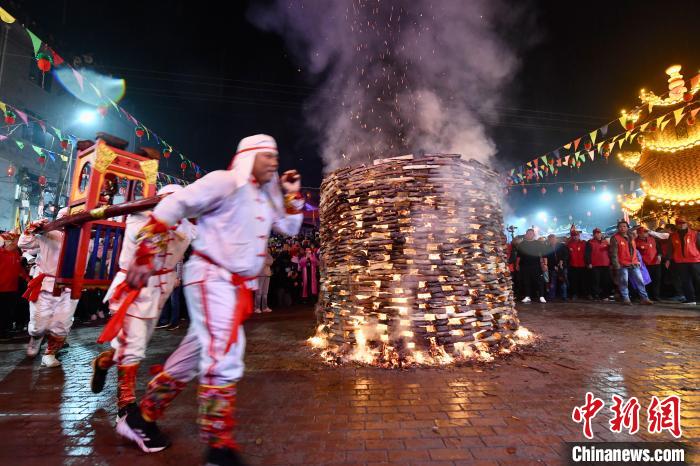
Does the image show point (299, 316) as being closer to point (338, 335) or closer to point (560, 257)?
Answer: point (338, 335)

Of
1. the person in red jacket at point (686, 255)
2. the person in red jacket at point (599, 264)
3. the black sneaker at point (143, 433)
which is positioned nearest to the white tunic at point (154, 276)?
the black sneaker at point (143, 433)

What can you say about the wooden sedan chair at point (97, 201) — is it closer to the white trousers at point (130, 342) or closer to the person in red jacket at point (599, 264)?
the white trousers at point (130, 342)

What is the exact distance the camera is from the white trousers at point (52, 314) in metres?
4.66


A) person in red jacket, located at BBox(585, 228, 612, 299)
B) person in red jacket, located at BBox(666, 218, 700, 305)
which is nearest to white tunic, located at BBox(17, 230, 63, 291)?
person in red jacket, located at BBox(585, 228, 612, 299)

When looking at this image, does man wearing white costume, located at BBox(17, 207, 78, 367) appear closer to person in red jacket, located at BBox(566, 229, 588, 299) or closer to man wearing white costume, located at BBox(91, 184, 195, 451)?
man wearing white costume, located at BBox(91, 184, 195, 451)

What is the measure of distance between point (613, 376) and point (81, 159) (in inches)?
240

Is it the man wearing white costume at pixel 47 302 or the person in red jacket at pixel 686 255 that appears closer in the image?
the man wearing white costume at pixel 47 302

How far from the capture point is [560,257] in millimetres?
10820

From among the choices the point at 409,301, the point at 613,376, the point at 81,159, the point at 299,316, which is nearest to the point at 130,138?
the point at 299,316

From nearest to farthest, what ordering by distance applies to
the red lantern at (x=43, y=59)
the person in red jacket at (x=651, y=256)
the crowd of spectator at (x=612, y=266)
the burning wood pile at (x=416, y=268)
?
the burning wood pile at (x=416, y=268) < the red lantern at (x=43, y=59) < the crowd of spectator at (x=612, y=266) < the person in red jacket at (x=651, y=256)

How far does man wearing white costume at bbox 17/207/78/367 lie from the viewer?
463 centimetres

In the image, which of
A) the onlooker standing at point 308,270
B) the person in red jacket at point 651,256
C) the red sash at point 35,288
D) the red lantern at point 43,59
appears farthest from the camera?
the onlooker standing at point 308,270

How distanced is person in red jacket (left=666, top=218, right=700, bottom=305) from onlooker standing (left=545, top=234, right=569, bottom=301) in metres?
2.45

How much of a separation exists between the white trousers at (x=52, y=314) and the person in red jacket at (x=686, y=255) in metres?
13.1
